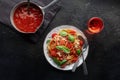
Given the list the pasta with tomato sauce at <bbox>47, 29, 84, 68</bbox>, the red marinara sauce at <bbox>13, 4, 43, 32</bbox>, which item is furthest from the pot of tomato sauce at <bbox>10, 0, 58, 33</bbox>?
the pasta with tomato sauce at <bbox>47, 29, 84, 68</bbox>

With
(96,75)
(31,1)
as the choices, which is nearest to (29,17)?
(31,1)

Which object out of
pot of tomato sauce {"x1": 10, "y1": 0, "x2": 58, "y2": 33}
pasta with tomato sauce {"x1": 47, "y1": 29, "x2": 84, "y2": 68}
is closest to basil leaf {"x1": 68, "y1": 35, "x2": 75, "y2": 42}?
pasta with tomato sauce {"x1": 47, "y1": 29, "x2": 84, "y2": 68}

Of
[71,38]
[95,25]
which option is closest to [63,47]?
[71,38]

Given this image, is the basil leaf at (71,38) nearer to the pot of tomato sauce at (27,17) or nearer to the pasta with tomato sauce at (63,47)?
the pasta with tomato sauce at (63,47)

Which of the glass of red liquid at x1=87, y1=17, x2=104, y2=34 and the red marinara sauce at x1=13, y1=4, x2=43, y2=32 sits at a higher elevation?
the red marinara sauce at x1=13, y1=4, x2=43, y2=32

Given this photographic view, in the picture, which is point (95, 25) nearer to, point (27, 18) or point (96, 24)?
point (96, 24)

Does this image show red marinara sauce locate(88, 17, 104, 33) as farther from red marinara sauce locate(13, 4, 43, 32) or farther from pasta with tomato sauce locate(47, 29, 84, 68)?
red marinara sauce locate(13, 4, 43, 32)
